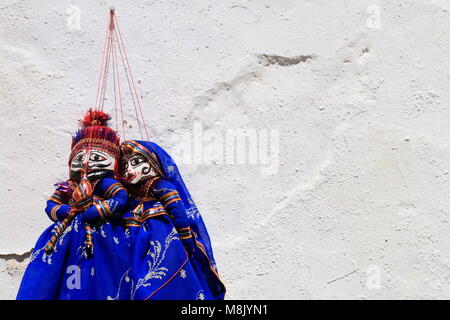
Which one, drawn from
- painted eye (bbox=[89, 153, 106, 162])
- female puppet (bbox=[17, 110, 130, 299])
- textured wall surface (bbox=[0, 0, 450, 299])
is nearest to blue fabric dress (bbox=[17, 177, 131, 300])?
female puppet (bbox=[17, 110, 130, 299])

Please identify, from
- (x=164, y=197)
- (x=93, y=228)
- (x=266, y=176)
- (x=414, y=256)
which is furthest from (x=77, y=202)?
(x=414, y=256)

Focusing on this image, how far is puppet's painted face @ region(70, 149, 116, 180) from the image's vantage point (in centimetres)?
179

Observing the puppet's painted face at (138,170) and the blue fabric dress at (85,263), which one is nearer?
the blue fabric dress at (85,263)

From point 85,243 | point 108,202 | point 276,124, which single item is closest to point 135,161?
point 108,202

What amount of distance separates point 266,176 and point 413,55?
0.54 meters

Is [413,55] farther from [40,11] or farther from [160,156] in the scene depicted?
[40,11]

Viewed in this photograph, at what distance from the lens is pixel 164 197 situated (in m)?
1.79

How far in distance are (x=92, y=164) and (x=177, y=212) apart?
0.24 metres

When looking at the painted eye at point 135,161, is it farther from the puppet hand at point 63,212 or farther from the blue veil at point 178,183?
the puppet hand at point 63,212

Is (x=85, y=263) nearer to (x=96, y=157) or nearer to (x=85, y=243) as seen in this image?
(x=85, y=243)

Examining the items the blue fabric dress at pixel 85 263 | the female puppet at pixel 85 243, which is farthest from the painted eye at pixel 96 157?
the blue fabric dress at pixel 85 263

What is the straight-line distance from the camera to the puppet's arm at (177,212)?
1.78 m

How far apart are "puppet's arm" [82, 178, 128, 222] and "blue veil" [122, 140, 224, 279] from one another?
11 centimetres

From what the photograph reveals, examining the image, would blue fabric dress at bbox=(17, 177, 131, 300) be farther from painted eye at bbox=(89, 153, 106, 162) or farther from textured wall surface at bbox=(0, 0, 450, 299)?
textured wall surface at bbox=(0, 0, 450, 299)
